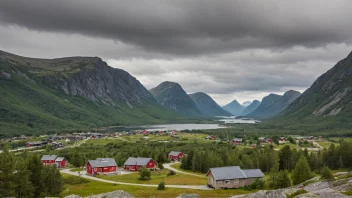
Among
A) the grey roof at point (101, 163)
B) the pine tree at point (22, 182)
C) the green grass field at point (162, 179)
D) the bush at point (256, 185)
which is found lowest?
the green grass field at point (162, 179)

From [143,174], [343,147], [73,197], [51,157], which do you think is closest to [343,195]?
[73,197]

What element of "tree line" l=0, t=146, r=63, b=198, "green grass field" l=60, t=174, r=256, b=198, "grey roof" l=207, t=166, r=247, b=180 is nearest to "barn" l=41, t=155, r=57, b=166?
"green grass field" l=60, t=174, r=256, b=198

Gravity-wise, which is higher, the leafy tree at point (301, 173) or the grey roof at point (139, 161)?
the leafy tree at point (301, 173)

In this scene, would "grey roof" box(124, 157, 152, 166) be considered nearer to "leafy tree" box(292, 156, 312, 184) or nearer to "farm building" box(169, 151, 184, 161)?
"farm building" box(169, 151, 184, 161)

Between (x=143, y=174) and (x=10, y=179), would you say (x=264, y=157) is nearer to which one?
(x=143, y=174)

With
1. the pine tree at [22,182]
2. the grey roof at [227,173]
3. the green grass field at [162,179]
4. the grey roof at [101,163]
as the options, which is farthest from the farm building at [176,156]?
the pine tree at [22,182]

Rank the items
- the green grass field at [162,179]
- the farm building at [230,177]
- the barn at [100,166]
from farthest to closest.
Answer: the barn at [100,166] < the green grass field at [162,179] < the farm building at [230,177]

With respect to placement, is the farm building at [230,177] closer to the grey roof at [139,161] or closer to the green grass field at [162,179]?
the green grass field at [162,179]
